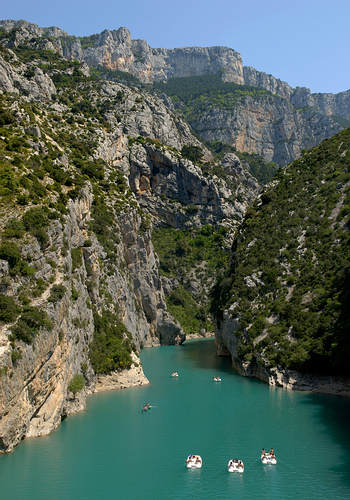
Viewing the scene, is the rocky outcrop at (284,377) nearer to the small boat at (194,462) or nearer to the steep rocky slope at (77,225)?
the steep rocky slope at (77,225)

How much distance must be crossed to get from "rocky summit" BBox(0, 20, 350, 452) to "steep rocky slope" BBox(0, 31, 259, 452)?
194 mm

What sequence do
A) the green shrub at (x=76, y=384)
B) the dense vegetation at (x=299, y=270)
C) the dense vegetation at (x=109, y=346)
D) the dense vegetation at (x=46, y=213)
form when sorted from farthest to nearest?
the dense vegetation at (x=299, y=270) → the dense vegetation at (x=109, y=346) → the green shrub at (x=76, y=384) → the dense vegetation at (x=46, y=213)

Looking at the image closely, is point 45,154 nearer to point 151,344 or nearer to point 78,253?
point 78,253

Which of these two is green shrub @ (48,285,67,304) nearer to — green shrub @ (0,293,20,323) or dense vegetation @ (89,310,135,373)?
green shrub @ (0,293,20,323)

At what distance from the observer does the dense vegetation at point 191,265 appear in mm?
118125

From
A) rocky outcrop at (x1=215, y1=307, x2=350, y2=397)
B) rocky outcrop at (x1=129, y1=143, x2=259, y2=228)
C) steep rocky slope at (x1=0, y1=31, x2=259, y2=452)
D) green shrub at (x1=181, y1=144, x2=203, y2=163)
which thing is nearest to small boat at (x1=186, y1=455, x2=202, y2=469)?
steep rocky slope at (x1=0, y1=31, x2=259, y2=452)

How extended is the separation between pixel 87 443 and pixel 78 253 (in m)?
24.3

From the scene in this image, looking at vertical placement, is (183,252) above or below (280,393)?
above

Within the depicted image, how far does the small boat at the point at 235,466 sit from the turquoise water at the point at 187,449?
0.53m

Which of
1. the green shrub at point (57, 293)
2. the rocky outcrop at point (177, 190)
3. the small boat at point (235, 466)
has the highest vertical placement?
the rocky outcrop at point (177, 190)

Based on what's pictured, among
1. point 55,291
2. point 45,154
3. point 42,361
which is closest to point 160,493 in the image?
point 42,361

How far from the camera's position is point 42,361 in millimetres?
34688

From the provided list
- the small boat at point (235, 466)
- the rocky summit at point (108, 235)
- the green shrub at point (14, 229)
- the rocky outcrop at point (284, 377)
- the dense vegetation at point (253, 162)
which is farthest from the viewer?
the dense vegetation at point (253, 162)

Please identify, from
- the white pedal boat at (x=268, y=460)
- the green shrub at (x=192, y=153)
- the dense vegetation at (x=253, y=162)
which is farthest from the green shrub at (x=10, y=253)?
the dense vegetation at (x=253, y=162)
